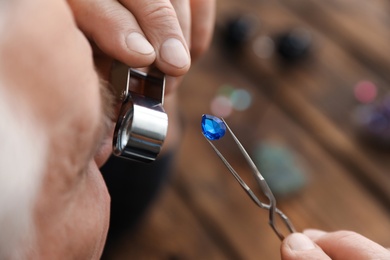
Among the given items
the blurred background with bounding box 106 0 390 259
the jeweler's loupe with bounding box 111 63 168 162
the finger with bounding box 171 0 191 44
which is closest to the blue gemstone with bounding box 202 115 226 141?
the jeweler's loupe with bounding box 111 63 168 162

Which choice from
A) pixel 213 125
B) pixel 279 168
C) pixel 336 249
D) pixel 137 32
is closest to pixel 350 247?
pixel 336 249

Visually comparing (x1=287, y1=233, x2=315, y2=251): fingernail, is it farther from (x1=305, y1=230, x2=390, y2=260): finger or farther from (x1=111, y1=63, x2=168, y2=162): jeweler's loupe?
(x1=111, y1=63, x2=168, y2=162): jeweler's loupe

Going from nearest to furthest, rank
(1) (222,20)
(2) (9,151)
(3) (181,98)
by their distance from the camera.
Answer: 1. (2) (9,151)
2. (3) (181,98)
3. (1) (222,20)

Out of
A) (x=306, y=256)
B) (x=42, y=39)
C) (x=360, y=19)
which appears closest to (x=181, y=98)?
(x=360, y=19)

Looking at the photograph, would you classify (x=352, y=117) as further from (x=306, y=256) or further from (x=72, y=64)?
(x=72, y=64)

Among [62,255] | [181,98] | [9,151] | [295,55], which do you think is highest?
[9,151]

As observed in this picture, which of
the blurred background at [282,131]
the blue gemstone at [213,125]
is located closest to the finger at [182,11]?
the blue gemstone at [213,125]

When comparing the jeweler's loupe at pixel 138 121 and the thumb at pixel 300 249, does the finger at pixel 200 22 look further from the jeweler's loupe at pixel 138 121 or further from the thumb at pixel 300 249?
the thumb at pixel 300 249
